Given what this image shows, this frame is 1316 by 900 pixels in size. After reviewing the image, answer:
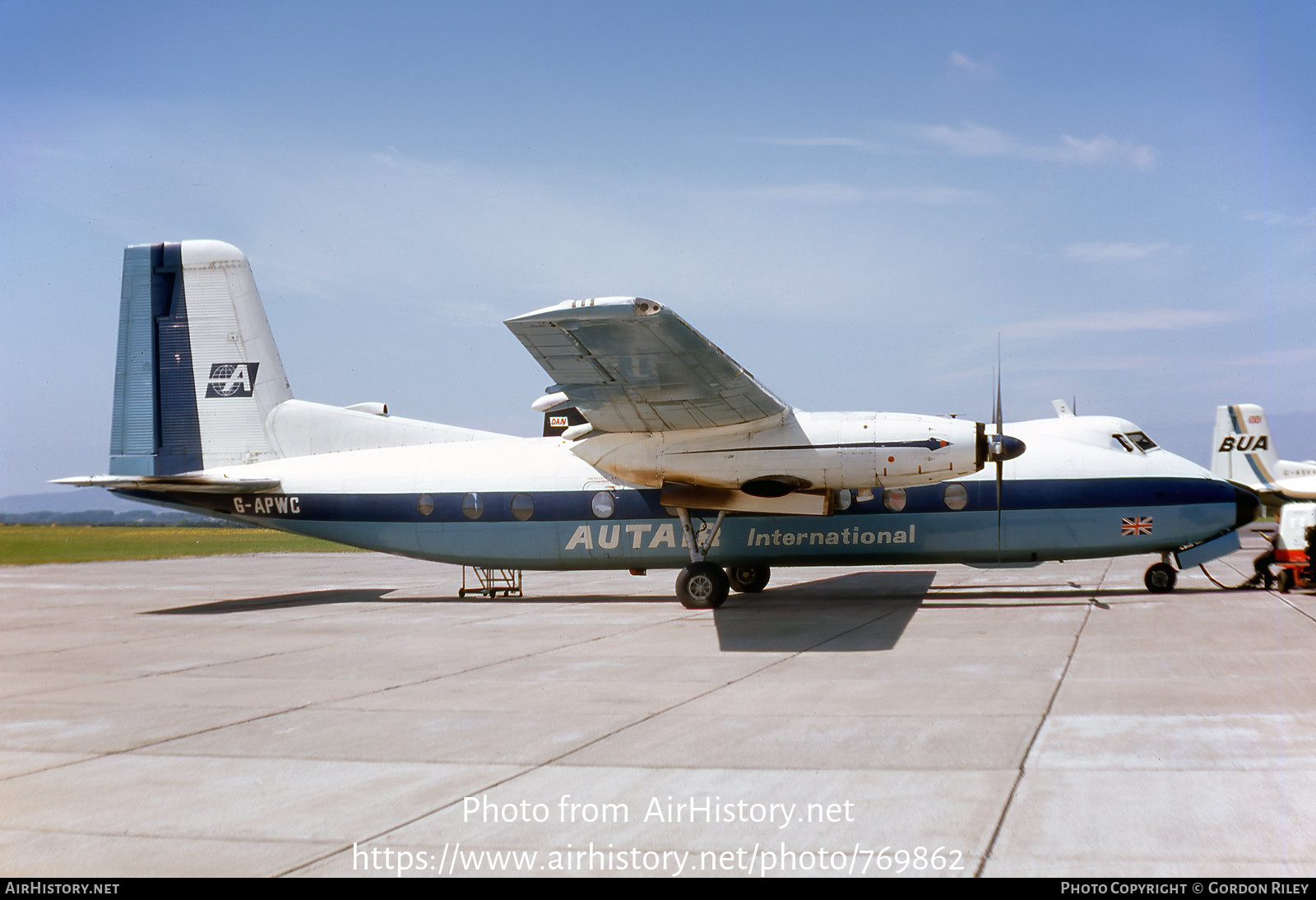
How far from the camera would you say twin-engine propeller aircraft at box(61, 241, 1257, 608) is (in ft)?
49.7

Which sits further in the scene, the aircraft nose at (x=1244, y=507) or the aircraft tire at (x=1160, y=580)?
the aircraft tire at (x=1160, y=580)

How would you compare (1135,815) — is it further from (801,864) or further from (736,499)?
(736,499)

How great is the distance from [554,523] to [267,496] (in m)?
6.01

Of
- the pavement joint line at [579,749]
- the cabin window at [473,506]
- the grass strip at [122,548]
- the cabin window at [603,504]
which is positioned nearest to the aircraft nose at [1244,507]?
the pavement joint line at [579,749]

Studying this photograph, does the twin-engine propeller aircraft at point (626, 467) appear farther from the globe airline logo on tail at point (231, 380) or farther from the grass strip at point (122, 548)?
the grass strip at point (122, 548)

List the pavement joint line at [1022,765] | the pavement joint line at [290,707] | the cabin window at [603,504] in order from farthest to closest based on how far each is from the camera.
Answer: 1. the cabin window at [603,504]
2. the pavement joint line at [290,707]
3. the pavement joint line at [1022,765]

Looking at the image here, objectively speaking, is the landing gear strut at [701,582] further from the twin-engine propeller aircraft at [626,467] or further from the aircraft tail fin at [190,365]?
the aircraft tail fin at [190,365]

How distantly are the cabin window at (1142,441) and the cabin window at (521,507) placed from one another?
11.5 m

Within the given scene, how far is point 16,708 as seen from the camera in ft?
31.0

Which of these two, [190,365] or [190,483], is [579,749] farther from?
[190,365]

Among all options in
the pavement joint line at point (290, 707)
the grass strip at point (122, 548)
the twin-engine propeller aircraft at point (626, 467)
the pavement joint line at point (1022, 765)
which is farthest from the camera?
the grass strip at point (122, 548)

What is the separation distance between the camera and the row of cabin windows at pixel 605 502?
1750 cm

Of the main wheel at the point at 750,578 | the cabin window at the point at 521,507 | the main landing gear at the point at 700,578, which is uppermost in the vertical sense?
the cabin window at the point at 521,507

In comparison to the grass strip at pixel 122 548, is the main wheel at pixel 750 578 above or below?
above
